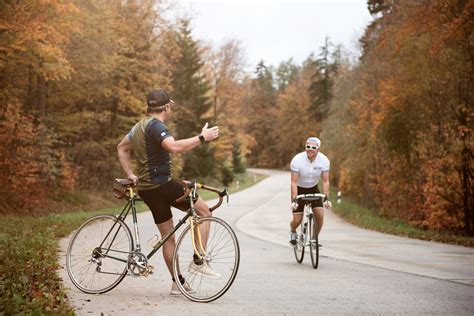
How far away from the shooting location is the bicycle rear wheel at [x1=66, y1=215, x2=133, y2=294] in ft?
20.7

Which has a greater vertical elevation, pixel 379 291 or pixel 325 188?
pixel 325 188

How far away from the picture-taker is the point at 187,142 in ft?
18.4

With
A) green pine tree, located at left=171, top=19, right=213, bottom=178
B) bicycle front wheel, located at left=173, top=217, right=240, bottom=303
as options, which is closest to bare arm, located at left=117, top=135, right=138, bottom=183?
bicycle front wheel, located at left=173, top=217, right=240, bottom=303

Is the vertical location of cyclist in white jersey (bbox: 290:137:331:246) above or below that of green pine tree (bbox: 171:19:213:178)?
below

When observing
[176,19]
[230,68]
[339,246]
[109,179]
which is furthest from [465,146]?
[230,68]

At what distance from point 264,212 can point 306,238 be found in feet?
54.8

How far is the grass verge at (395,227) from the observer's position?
1528 cm

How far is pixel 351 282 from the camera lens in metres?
7.68

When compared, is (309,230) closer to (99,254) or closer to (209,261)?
(209,261)

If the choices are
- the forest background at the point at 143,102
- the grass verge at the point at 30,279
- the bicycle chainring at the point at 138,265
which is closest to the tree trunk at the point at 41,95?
the forest background at the point at 143,102

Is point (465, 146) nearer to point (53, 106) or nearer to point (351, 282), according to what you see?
point (351, 282)

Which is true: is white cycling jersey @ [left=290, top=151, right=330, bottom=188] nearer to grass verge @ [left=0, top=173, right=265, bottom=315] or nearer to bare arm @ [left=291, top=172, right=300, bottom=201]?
bare arm @ [left=291, top=172, right=300, bottom=201]

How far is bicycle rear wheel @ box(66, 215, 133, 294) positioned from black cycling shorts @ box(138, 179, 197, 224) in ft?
1.64

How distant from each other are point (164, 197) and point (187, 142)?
0.78 metres
